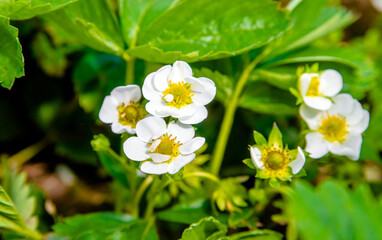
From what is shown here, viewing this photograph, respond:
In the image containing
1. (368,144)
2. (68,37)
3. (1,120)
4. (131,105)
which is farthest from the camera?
(1,120)

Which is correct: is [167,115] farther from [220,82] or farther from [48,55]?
[48,55]

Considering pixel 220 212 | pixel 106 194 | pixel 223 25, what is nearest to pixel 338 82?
pixel 223 25

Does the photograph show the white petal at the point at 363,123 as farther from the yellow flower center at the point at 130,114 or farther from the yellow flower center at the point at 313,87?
the yellow flower center at the point at 130,114

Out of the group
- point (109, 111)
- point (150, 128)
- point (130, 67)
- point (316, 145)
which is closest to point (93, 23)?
point (130, 67)

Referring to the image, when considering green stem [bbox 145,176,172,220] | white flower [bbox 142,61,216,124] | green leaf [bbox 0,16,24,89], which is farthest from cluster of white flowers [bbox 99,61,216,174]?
green leaf [bbox 0,16,24,89]

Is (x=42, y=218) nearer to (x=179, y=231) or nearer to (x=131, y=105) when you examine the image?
(x=179, y=231)

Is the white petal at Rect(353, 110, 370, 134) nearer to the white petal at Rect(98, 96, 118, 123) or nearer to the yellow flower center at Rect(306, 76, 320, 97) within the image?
the yellow flower center at Rect(306, 76, 320, 97)

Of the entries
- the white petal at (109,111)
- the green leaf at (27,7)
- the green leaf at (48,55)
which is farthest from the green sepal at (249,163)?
the green leaf at (48,55)
